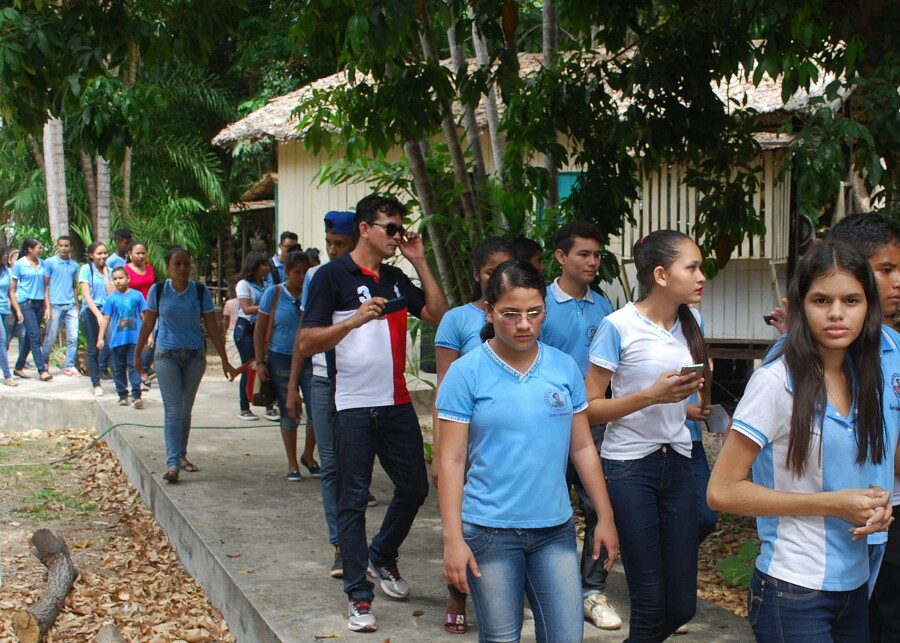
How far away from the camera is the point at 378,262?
5.26 meters

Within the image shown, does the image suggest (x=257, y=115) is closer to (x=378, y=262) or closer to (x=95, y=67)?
(x=95, y=67)

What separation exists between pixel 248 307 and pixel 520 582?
7.29 m

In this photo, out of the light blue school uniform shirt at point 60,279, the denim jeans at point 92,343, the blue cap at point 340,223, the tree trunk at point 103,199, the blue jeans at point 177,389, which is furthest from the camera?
the tree trunk at point 103,199

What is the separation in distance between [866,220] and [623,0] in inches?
156

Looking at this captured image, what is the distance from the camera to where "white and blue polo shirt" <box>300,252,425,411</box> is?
5.10 m

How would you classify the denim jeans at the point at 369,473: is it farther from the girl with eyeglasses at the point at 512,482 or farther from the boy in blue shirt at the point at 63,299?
the boy in blue shirt at the point at 63,299

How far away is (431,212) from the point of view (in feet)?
26.8

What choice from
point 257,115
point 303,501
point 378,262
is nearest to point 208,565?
point 303,501

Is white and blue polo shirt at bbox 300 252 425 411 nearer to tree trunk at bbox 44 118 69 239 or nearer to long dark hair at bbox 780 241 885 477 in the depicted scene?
long dark hair at bbox 780 241 885 477

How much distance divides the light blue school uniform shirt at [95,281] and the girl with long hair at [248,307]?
302cm

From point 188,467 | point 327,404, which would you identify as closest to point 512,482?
point 327,404

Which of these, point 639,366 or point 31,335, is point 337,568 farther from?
point 31,335

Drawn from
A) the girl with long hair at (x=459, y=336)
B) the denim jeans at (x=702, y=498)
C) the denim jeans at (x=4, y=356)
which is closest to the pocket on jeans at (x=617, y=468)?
the denim jeans at (x=702, y=498)

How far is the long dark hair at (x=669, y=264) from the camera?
4.08 m
